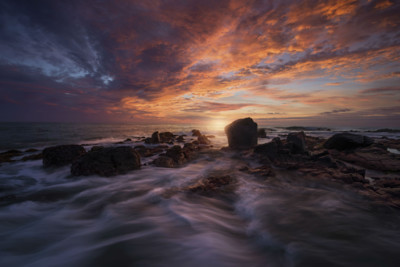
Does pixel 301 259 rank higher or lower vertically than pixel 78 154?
lower

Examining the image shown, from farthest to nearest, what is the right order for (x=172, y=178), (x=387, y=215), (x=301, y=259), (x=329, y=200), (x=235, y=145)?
1. (x=235, y=145)
2. (x=172, y=178)
3. (x=329, y=200)
4. (x=387, y=215)
5. (x=301, y=259)

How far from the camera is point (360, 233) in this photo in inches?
106

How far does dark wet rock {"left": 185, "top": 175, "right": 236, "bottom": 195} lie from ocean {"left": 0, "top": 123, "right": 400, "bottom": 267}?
0.28m

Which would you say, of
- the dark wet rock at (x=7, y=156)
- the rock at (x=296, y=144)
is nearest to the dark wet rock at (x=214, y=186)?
the rock at (x=296, y=144)

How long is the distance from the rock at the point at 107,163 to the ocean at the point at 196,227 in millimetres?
1003

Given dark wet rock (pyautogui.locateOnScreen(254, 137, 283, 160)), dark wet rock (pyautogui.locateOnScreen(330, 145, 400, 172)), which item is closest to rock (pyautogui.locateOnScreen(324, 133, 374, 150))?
dark wet rock (pyautogui.locateOnScreen(330, 145, 400, 172))

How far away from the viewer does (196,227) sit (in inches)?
121

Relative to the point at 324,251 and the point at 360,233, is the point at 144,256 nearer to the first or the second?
the point at 324,251

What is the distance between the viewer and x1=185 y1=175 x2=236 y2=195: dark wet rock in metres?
4.71

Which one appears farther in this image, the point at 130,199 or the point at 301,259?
the point at 130,199

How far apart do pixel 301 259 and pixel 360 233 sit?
136cm

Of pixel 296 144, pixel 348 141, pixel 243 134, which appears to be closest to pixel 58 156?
pixel 243 134

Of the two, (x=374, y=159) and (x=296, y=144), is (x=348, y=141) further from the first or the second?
(x=296, y=144)

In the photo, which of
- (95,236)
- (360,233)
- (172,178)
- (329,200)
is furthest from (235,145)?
(95,236)
